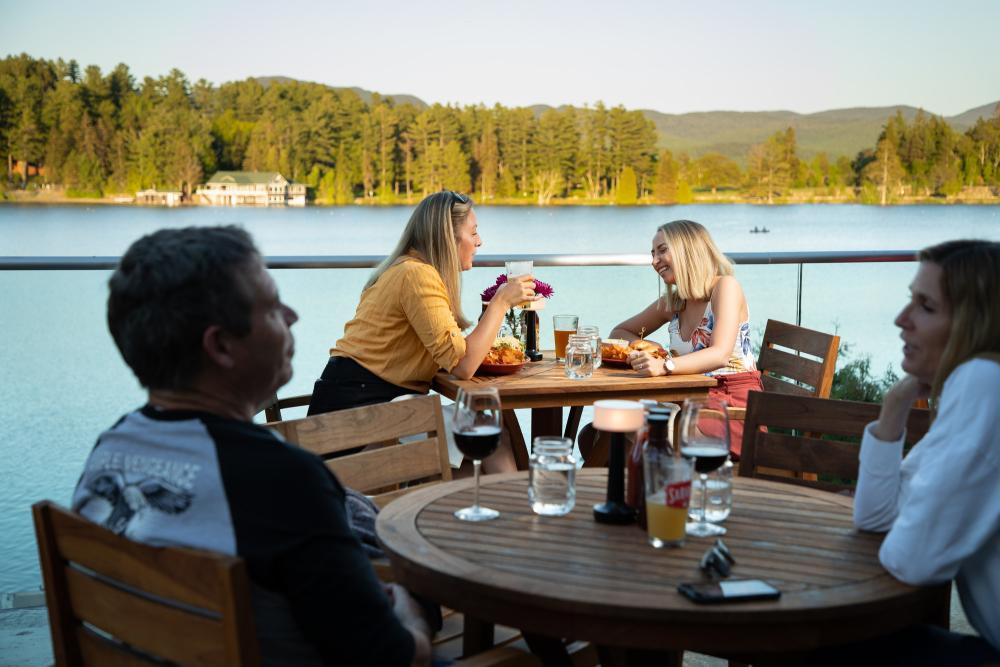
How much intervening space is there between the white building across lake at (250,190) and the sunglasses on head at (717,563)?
9.19 meters

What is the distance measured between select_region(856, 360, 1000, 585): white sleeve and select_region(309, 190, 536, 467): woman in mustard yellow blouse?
2.24 metres

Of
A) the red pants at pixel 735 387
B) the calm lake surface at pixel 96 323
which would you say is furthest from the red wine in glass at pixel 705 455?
the red pants at pixel 735 387

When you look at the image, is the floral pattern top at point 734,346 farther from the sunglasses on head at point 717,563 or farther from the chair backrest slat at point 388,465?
the sunglasses on head at point 717,563

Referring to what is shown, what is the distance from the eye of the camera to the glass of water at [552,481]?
210cm

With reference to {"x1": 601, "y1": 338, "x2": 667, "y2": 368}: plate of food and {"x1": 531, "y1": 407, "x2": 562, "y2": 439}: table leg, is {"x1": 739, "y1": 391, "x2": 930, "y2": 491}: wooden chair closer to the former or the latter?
{"x1": 601, "y1": 338, "x2": 667, "y2": 368}: plate of food

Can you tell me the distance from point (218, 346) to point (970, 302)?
1.34 meters

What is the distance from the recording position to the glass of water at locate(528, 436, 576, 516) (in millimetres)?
2100

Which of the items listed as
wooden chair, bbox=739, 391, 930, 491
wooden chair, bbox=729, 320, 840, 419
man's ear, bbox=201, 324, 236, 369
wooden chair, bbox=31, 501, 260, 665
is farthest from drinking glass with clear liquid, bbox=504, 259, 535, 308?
wooden chair, bbox=31, 501, 260, 665

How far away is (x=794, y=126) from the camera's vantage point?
2084cm

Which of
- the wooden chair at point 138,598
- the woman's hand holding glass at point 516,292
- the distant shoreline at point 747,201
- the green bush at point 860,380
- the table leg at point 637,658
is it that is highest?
the distant shoreline at point 747,201

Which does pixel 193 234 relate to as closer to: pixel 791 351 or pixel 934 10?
pixel 791 351

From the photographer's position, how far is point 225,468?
146 cm

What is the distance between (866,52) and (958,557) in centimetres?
3281

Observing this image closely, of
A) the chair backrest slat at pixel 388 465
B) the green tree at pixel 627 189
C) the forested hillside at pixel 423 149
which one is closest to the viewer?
the chair backrest slat at pixel 388 465
